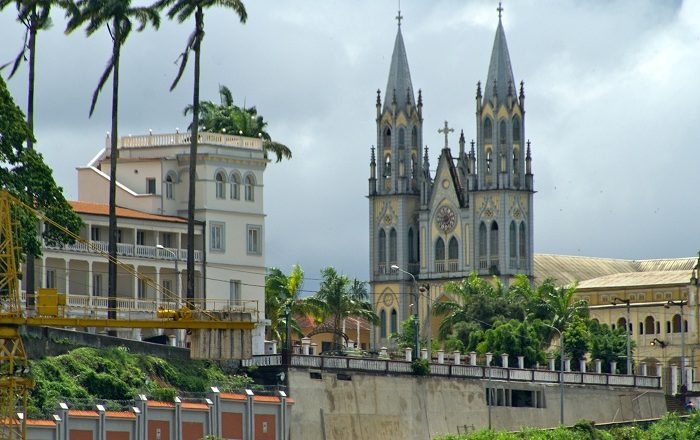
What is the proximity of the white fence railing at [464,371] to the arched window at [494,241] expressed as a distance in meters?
57.9

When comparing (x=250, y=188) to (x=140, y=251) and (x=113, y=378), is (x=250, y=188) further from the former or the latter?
(x=113, y=378)

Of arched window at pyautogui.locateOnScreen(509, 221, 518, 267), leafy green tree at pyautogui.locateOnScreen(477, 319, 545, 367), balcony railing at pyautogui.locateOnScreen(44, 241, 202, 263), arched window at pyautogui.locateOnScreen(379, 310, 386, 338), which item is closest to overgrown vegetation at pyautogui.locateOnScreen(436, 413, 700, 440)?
leafy green tree at pyautogui.locateOnScreen(477, 319, 545, 367)

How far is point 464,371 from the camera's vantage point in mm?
113875

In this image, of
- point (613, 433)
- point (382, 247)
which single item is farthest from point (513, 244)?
point (613, 433)

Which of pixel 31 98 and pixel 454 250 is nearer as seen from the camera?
pixel 31 98

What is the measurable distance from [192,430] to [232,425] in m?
3.18

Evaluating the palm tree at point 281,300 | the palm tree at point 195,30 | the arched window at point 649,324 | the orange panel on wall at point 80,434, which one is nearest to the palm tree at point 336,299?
the palm tree at point 281,300

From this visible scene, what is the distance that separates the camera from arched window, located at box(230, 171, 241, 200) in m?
128

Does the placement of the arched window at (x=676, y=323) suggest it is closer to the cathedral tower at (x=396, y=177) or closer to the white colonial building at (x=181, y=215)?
the cathedral tower at (x=396, y=177)

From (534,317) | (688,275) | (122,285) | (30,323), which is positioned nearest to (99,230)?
(122,285)

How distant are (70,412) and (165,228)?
126 ft

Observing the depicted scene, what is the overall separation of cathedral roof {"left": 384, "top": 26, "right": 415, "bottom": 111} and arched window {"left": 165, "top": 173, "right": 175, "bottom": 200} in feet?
237

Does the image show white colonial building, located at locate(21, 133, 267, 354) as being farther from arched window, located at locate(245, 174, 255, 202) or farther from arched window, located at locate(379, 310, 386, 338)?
arched window, located at locate(379, 310, 386, 338)

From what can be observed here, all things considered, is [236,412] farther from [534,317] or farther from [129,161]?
[534,317]
